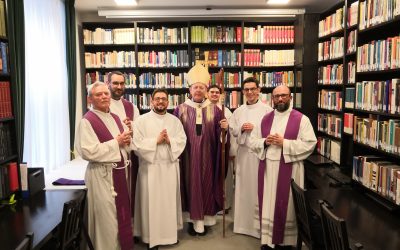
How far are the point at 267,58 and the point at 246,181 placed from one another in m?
2.96

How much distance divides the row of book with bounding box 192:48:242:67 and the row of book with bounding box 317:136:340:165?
200cm

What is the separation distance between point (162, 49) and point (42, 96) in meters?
2.42

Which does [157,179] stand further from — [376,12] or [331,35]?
[331,35]

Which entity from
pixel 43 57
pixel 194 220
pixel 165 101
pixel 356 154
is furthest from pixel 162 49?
pixel 356 154

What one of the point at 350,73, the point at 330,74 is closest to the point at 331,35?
the point at 330,74

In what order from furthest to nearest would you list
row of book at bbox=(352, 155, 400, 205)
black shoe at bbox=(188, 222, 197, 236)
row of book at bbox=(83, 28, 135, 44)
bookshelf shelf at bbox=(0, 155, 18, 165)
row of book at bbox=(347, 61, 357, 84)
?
row of book at bbox=(83, 28, 135, 44) → row of book at bbox=(347, 61, 357, 84) → black shoe at bbox=(188, 222, 197, 236) → bookshelf shelf at bbox=(0, 155, 18, 165) → row of book at bbox=(352, 155, 400, 205)

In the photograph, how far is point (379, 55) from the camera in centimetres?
270

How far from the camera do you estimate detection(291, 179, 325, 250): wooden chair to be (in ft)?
7.57

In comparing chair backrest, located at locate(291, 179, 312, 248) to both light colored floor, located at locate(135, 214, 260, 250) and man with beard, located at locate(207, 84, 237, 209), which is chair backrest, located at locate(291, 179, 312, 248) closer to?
light colored floor, located at locate(135, 214, 260, 250)

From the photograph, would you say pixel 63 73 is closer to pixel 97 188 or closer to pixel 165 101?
pixel 165 101

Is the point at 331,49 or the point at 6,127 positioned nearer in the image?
the point at 6,127

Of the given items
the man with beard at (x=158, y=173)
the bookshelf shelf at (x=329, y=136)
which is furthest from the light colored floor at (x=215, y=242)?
the bookshelf shelf at (x=329, y=136)

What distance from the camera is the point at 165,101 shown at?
3266 millimetres

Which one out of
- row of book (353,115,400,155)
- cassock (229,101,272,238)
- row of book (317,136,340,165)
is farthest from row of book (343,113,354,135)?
cassock (229,101,272,238)
